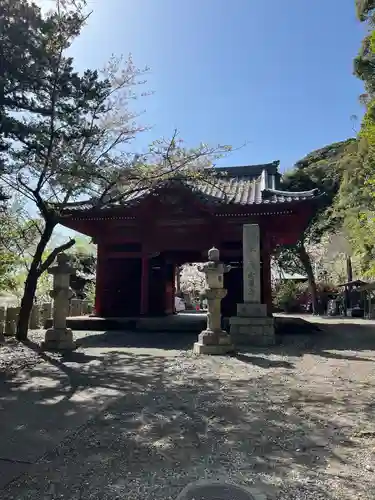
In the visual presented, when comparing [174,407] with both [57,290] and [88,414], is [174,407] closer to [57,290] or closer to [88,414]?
[88,414]

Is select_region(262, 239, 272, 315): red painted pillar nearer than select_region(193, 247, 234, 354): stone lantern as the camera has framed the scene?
No

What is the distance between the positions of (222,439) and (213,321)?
530 centimetres

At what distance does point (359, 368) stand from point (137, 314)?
922 centimetres

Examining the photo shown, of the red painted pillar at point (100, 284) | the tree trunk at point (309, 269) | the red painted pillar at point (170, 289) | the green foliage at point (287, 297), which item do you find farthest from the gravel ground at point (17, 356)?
the green foliage at point (287, 297)

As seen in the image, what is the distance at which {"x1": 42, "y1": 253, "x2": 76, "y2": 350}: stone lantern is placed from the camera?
9055 mm

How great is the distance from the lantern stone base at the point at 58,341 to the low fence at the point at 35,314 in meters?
2.36

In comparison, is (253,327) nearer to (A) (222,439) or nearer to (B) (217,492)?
(A) (222,439)

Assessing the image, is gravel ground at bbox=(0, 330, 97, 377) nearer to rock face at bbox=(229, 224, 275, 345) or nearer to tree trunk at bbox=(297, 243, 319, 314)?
rock face at bbox=(229, 224, 275, 345)

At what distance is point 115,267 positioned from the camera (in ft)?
50.8

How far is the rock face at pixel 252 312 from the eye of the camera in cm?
1071

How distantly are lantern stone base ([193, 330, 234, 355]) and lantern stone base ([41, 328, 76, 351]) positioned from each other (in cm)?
297

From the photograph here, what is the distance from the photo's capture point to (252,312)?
11055mm

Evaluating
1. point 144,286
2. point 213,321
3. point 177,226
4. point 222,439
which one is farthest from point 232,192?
point 222,439

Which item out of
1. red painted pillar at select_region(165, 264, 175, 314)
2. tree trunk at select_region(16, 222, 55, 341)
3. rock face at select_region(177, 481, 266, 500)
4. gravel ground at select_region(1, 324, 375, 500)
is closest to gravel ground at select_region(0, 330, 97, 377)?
tree trunk at select_region(16, 222, 55, 341)
